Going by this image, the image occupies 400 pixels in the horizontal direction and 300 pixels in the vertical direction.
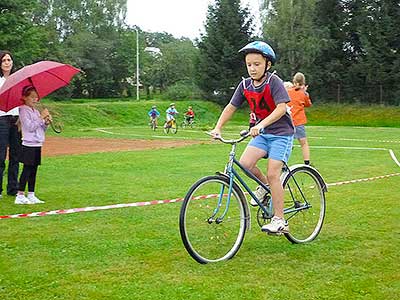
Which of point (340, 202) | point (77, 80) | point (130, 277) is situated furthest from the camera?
point (77, 80)

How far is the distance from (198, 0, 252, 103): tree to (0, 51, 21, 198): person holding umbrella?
45302 millimetres

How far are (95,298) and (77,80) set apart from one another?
62286mm

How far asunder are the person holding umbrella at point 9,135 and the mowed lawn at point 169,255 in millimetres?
447

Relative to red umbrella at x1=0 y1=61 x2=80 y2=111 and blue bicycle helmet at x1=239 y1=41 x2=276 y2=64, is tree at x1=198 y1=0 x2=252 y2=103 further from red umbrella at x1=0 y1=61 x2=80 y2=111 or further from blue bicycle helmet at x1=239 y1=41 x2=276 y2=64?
blue bicycle helmet at x1=239 y1=41 x2=276 y2=64

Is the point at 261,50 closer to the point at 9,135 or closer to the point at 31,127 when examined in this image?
the point at 31,127

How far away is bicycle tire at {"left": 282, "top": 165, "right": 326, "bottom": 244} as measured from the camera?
582 centimetres

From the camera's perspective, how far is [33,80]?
8055mm

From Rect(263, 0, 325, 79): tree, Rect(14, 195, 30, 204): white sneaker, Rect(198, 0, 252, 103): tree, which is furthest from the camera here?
Rect(198, 0, 252, 103): tree

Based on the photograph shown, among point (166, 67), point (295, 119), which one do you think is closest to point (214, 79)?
point (166, 67)

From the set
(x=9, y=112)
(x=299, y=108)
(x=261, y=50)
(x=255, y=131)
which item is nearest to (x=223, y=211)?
(x=255, y=131)

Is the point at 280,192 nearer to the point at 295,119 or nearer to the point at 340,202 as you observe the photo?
the point at 340,202

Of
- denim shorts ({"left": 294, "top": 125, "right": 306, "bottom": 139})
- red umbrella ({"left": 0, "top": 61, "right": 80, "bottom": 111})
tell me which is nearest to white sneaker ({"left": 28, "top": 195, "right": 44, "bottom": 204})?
red umbrella ({"left": 0, "top": 61, "right": 80, "bottom": 111})

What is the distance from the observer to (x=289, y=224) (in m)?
5.99

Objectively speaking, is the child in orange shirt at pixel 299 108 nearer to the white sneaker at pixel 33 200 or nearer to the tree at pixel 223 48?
the white sneaker at pixel 33 200
